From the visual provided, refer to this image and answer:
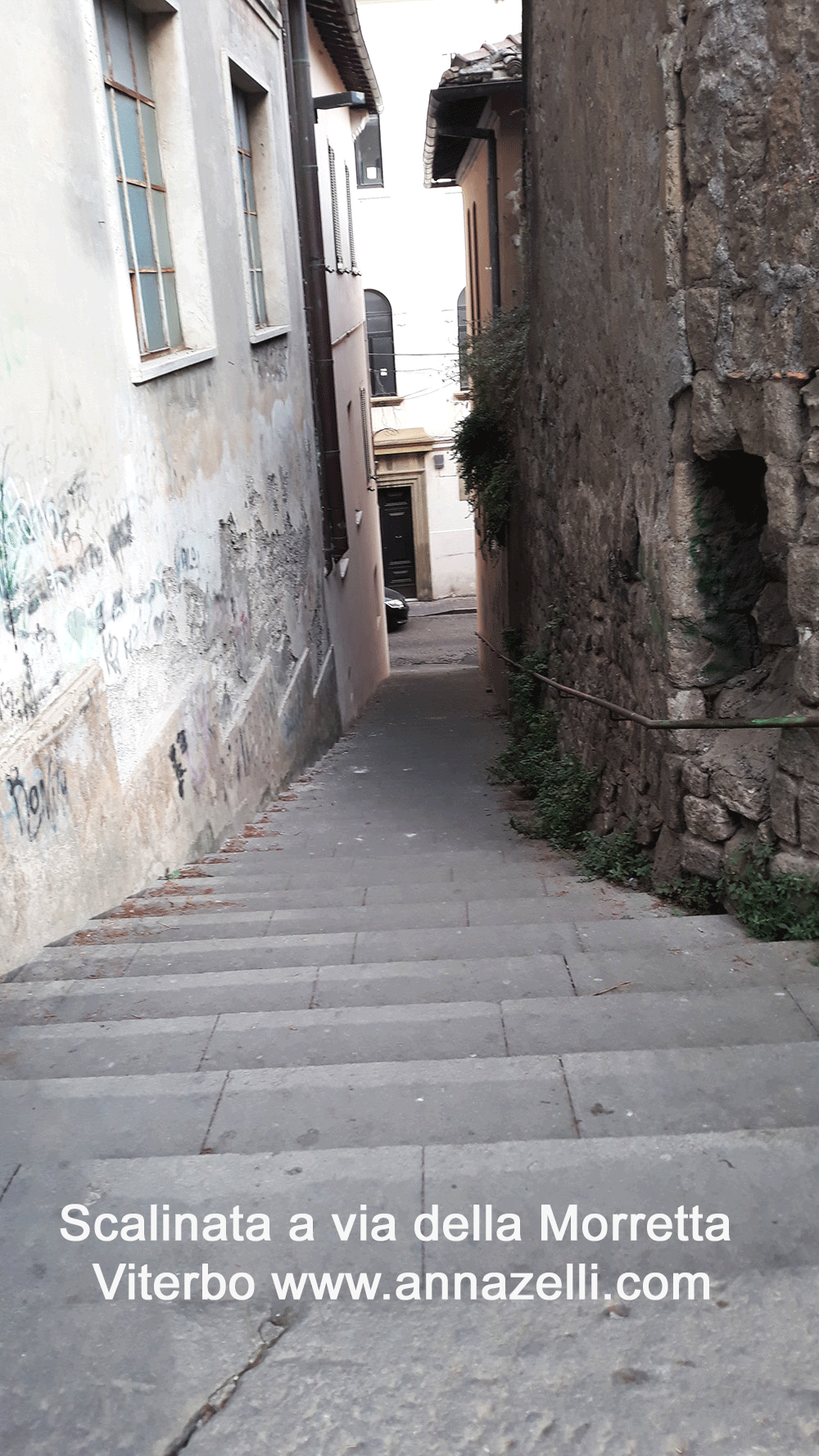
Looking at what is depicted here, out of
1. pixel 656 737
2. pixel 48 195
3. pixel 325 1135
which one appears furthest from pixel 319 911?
pixel 48 195

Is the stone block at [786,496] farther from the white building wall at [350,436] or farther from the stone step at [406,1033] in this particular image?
the white building wall at [350,436]

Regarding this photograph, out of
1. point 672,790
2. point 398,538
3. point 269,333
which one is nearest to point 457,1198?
point 672,790

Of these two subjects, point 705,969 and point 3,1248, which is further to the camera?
point 705,969

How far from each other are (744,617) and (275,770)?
470 cm

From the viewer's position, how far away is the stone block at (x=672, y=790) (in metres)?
4.36

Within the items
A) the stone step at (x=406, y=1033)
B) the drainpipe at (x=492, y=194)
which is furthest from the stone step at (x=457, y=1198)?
the drainpipe at (x=492, y=194)

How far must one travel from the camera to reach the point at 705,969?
11.1ft

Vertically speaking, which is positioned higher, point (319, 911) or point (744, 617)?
point (744, 617)

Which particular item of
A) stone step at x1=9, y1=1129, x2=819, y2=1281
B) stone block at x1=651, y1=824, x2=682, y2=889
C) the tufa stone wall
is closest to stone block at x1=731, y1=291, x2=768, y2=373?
the tufa stone wall

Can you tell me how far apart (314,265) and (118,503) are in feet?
23.4

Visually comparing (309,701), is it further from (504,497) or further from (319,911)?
(319,911)

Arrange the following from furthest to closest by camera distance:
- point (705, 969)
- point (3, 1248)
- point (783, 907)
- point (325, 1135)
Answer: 1. point (783, 907)
2. point (705, 969)
3. point (325, 1135)
4. point (3, 1248)

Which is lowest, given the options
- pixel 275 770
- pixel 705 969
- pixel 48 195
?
pixel 275 770

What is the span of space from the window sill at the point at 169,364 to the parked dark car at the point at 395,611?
17053 mm
